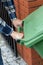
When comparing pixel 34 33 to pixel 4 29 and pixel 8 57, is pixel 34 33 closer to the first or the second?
pixel 4 29

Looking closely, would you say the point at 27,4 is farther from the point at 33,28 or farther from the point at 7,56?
the point at 7,56

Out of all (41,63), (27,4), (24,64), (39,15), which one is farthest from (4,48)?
(39,15)

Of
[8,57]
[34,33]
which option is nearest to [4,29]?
[34,33]

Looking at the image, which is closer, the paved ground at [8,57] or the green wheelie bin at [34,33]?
the green wheelie bin at [34,33]

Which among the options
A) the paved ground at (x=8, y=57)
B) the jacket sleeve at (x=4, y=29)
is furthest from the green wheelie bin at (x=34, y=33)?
the paved ground at (x=8, y=57)

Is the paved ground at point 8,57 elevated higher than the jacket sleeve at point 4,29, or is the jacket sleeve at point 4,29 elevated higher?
the jacket sleeve at point 4,29

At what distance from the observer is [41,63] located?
4.15 m

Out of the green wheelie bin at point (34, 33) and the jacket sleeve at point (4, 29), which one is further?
the jacket sleeve at point (4, 29)

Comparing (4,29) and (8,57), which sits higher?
(4,29)

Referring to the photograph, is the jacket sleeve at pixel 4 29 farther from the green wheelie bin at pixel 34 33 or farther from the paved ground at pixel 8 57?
the paved ground at pixel 8 57

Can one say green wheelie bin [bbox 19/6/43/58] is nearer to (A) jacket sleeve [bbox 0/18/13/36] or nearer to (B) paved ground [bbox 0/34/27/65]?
(A) jacket sleeve [bbox 0/18/13/36]

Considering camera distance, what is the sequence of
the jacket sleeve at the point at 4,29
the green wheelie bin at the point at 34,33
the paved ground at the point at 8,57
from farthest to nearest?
the paved ground at the point at 8,57, the jacket sleeve at the point at 4,29, the green wheelie bin at the point at 34,33

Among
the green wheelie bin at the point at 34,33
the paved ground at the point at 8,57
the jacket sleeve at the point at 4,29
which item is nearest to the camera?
the green wheelie bin at the point at 34,33

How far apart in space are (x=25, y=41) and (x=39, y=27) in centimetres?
24
